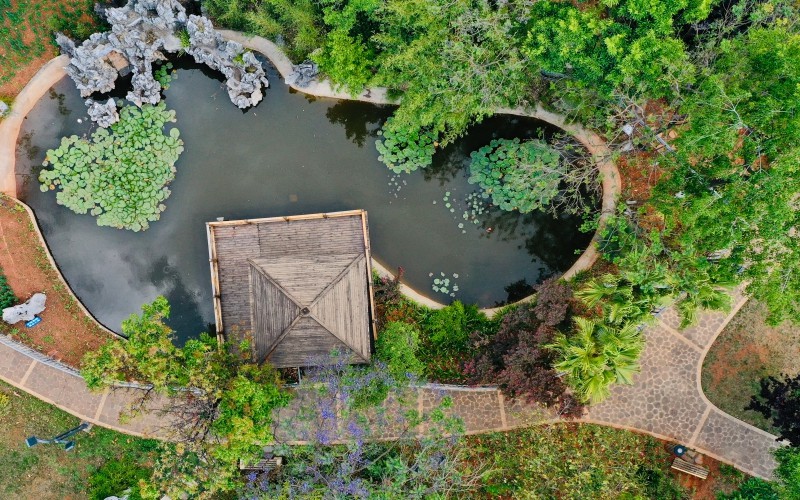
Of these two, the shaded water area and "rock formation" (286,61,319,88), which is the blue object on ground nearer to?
the shaded water area

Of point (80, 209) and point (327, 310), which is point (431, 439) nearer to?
point (327, 310)

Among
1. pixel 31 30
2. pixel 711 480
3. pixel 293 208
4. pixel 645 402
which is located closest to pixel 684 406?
pixel 645 402

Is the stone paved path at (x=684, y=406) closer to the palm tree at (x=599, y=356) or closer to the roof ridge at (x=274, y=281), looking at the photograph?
the palm tree at (x=599, y=356)

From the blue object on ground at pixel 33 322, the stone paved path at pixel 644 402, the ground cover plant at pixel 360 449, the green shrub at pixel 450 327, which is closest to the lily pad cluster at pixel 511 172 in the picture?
the green shrub at pixel 450 327

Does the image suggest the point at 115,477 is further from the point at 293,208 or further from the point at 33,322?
the point at 293,208

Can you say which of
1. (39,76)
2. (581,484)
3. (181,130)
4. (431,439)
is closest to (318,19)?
(181,130)

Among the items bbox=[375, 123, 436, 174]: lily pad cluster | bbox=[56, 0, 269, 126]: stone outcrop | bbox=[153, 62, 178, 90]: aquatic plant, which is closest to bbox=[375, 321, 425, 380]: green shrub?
bbox=[375, 123, 436, 174]: lily pad cluster
